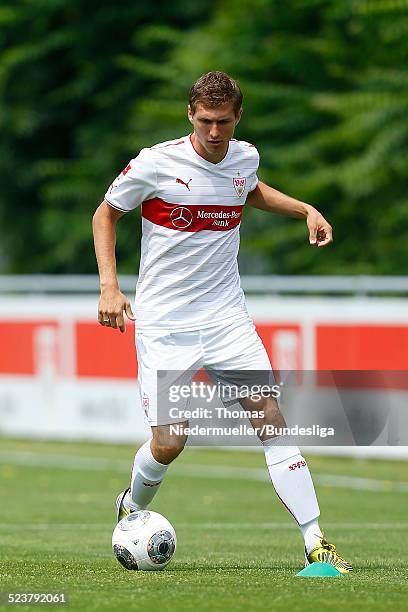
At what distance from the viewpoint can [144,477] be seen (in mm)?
7820

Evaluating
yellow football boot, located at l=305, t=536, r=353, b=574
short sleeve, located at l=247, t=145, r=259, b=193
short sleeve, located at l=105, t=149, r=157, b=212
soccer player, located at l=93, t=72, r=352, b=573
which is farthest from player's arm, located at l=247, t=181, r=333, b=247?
yellow football boot, located at l=305, t=536, r=353, b=574

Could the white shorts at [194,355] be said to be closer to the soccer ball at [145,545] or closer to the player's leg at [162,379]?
the player's leg at [162,379]

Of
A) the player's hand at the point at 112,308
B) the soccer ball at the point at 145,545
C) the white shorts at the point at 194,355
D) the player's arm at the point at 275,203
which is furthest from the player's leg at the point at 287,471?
the player's arm at the point at 275,203

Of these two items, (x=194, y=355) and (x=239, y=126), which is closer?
(x=194, y=355)

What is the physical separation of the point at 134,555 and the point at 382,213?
12.9 metres

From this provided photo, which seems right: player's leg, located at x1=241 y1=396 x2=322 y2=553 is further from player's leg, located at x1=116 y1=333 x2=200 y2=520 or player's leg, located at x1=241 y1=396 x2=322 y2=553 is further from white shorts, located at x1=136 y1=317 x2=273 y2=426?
player's leg, located at x1=116 y1=333 x2=200 y2=520

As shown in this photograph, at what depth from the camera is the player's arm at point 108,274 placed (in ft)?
23.8

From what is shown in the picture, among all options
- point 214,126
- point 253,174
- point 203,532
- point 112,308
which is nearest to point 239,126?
point 203,532

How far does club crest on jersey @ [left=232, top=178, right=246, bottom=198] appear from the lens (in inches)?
303

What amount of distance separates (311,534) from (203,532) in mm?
3178

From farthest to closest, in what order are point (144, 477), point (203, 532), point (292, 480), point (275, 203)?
point (203, 532)
point (275, 203)
point (144, 477)
point (292, 480)

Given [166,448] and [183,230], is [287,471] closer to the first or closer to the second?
[166,448]

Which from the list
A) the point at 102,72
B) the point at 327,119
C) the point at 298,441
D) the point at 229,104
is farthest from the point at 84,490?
the point at 102,72

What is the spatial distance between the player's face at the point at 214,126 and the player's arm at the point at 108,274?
559 mm
